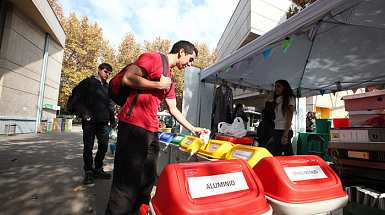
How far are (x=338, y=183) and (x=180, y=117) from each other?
137 cm

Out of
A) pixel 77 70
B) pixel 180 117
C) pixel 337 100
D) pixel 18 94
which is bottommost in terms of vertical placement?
pixel 180 117

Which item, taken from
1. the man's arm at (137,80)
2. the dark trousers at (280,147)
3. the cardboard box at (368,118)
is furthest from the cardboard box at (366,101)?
the man's arm at (137,80)

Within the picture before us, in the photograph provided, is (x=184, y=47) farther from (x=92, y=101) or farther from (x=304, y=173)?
(x=92, y=101)

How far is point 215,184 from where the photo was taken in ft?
3.32

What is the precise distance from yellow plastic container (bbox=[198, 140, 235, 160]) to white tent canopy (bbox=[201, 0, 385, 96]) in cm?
224

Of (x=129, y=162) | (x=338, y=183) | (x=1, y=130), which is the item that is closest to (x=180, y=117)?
(x=129, y=162)

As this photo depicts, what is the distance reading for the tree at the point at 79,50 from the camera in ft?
62.6

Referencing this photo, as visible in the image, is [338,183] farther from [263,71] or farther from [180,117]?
[263,71]

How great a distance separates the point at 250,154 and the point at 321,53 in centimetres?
421

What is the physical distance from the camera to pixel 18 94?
9523 mm

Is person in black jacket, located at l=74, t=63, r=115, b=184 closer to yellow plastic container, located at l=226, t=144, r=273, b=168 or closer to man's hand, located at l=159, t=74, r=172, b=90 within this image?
man's hand, located at l=159, t=74, r=172, b=90

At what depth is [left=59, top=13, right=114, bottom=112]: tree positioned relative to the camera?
1908 cm

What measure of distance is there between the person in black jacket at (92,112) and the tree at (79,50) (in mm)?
18121

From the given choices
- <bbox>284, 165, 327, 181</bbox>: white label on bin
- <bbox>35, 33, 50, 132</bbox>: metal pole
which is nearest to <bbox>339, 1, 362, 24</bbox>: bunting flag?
<bbox>284, 165, 327, 181</bbox>: white label on bin
